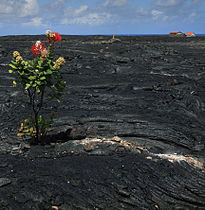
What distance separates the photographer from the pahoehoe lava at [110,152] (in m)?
4.36

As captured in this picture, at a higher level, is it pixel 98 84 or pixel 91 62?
pixel 91 62

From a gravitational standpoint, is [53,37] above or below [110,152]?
above

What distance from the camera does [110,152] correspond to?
600 cm

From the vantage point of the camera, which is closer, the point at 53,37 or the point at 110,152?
the point at 53,37

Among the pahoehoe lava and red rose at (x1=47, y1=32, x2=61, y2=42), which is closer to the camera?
the pahoehoe lava

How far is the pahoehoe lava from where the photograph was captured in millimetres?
4363

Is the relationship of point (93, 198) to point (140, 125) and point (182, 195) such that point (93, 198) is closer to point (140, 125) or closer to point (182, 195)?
point (182, 195)

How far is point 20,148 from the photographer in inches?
247

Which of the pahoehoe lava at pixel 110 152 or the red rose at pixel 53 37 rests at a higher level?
the red rose at pixel 53 37

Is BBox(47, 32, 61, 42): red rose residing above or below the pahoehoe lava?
above

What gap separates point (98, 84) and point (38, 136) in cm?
830

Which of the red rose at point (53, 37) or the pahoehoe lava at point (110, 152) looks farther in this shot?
the red rose at point (53, 37)

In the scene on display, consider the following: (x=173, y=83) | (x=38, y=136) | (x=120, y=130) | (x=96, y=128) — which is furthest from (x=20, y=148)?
(x=173, y=83)

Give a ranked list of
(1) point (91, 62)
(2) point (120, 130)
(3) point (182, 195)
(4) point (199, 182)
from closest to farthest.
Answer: (3) point (182, 195), (4) point (199, 182), (2) point (120, 130), (1) point (91, 62)
